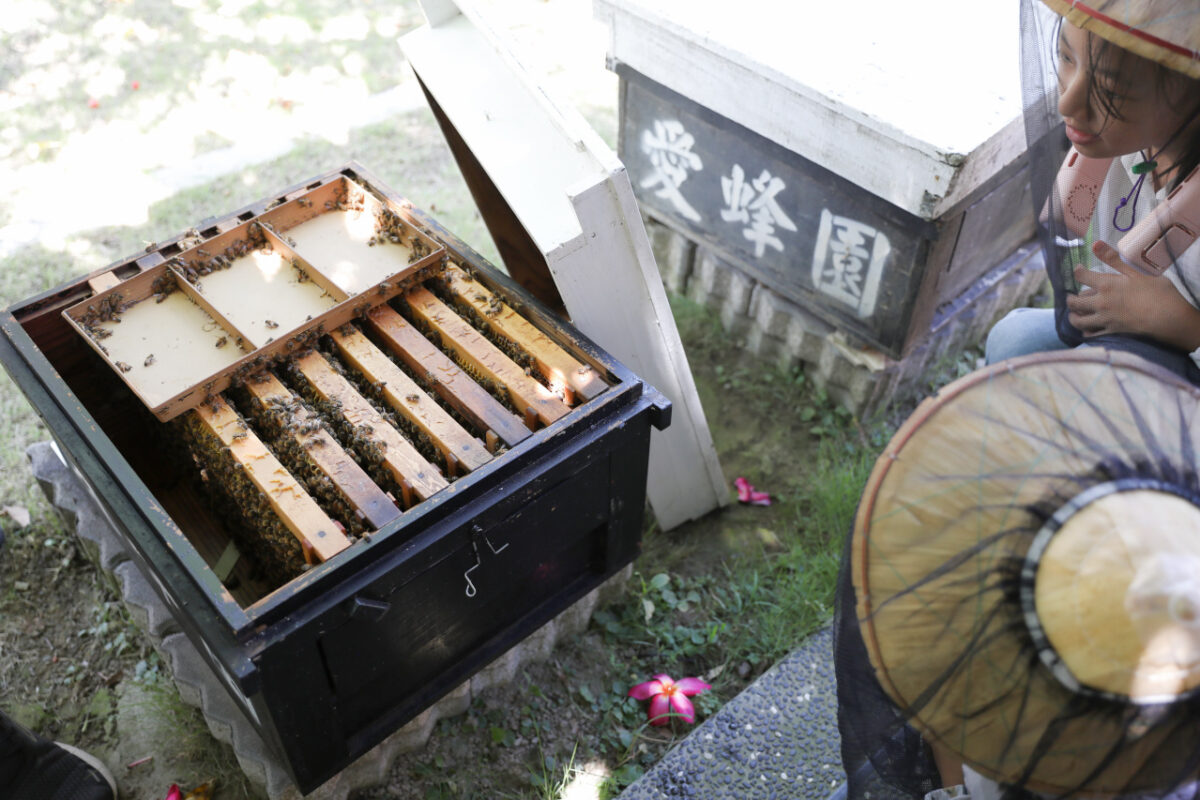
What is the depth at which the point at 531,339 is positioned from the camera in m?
2.34

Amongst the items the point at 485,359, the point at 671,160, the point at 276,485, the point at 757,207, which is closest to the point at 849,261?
the point at 757,207

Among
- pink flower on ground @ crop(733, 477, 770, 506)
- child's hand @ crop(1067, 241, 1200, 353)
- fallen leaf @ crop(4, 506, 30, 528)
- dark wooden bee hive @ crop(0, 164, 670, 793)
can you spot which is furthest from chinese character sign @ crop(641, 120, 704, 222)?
fallen leaf @ crop(4, 506, 30, 528)

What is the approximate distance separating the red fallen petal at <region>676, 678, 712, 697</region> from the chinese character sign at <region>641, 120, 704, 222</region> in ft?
6.10

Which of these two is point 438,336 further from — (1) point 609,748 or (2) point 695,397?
(1) point 609,748

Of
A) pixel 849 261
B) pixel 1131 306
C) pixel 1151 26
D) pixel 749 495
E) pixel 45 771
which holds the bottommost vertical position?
pixel 749 495

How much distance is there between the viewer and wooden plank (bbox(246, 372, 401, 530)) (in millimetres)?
1974

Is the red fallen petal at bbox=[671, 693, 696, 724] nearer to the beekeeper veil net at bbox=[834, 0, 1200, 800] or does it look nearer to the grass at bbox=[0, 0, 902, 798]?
the grass at bbox=[0, 0, 902, 798]

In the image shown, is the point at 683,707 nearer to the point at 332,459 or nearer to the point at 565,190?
the point at 332,459

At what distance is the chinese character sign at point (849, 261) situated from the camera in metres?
3.03

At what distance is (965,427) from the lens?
1.19 metres

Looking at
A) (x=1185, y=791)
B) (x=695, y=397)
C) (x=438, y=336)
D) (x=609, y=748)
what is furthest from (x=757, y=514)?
(x=1185, y=791)

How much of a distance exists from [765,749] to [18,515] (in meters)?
2.80

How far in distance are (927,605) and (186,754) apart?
2.41 metres

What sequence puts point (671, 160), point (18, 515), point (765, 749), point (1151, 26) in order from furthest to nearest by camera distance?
point (671, 160), point (18, 515), point (765, 749), point (1151, 26)
